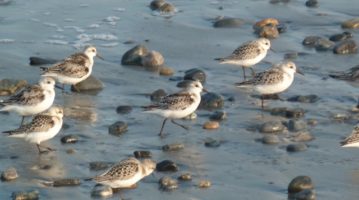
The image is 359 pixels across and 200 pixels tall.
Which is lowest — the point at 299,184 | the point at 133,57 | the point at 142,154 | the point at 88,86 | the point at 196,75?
the point at 88,86

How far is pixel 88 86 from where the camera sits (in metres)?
17.9

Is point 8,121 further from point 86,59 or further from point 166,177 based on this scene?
point 166,177

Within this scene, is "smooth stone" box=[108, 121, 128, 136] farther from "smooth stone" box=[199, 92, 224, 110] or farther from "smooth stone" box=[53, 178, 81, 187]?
Result: "smooth stone" box=[53, 178, 81, 187]

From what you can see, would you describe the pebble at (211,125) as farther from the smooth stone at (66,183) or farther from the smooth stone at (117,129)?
the smooth stone at (66,183)

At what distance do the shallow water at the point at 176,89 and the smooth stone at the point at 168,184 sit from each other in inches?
3.9

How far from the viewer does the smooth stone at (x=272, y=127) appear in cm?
1548

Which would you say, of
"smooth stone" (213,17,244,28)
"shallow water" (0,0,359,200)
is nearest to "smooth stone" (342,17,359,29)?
"shallow water" (0,0,359,200)

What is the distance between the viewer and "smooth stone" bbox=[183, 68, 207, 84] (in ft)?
59.4

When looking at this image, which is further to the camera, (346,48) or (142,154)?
(346,48)

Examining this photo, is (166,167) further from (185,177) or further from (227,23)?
(227,23)

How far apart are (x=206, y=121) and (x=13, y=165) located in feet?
12.0

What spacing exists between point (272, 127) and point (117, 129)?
2517 mm

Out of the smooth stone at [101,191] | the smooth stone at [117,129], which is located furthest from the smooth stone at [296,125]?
the smooth stone at [101,191]

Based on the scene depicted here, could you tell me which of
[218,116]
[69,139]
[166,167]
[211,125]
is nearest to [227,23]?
[218,116]
